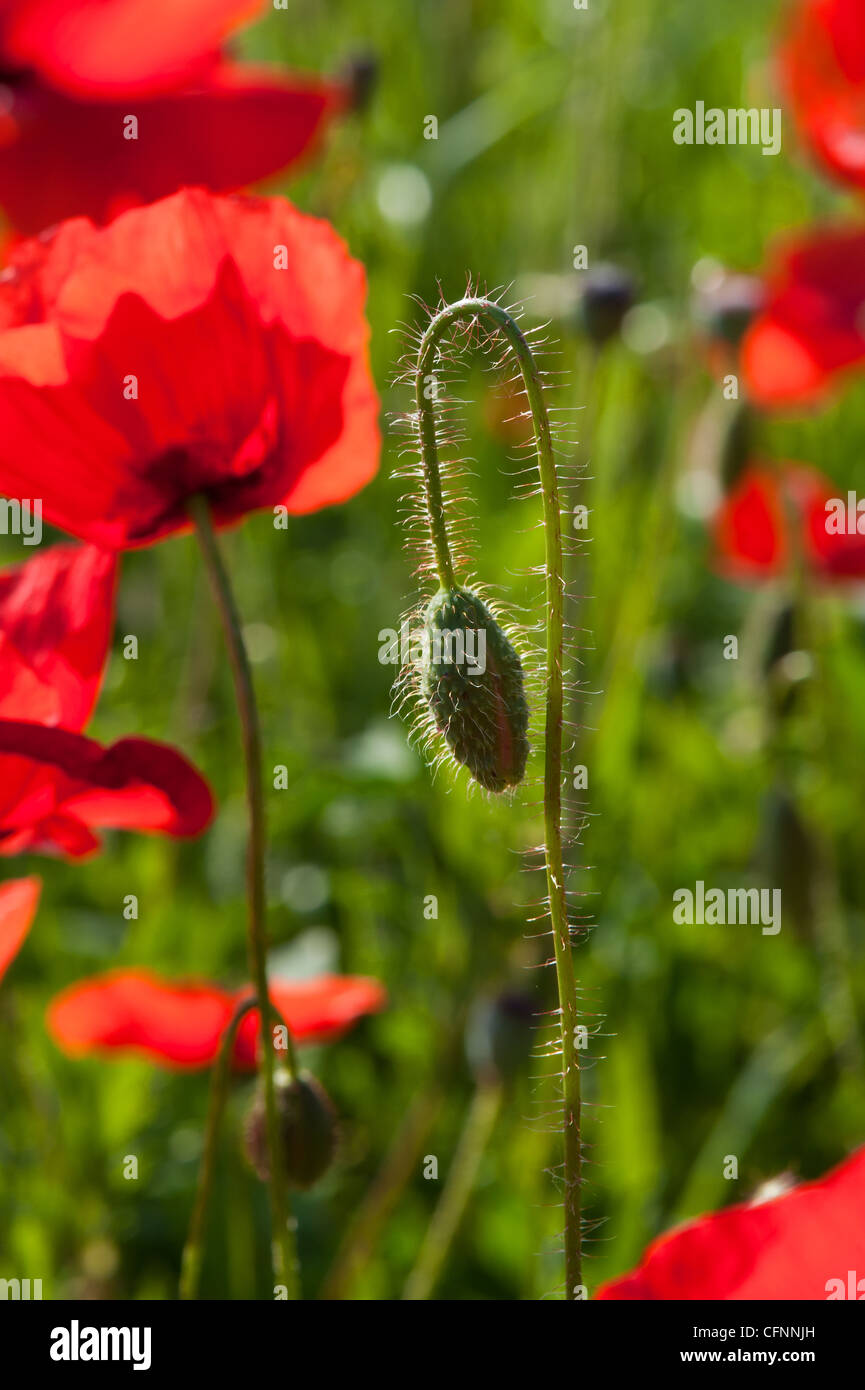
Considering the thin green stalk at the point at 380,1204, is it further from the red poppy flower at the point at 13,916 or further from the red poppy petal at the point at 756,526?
the red poppy petal at the point at 756,526

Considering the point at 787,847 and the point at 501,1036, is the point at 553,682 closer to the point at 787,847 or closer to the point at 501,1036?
the point at 501,1036

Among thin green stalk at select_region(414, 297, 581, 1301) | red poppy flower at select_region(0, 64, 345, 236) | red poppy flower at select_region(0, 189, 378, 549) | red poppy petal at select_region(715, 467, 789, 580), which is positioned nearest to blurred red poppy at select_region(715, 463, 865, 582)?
red poppy petal at select_region(715, 467, 789, 580)

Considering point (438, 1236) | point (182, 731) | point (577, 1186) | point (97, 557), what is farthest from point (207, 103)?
point (577, 1186)

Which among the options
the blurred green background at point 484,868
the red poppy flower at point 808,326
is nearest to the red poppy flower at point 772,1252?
the blurred green background at point 484,868

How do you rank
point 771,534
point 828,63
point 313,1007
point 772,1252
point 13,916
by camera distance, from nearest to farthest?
point 772,1252
point 13,916
point 313,1007
point 771,534
point 828,63

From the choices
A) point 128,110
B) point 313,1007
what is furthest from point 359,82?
point 313,1007
